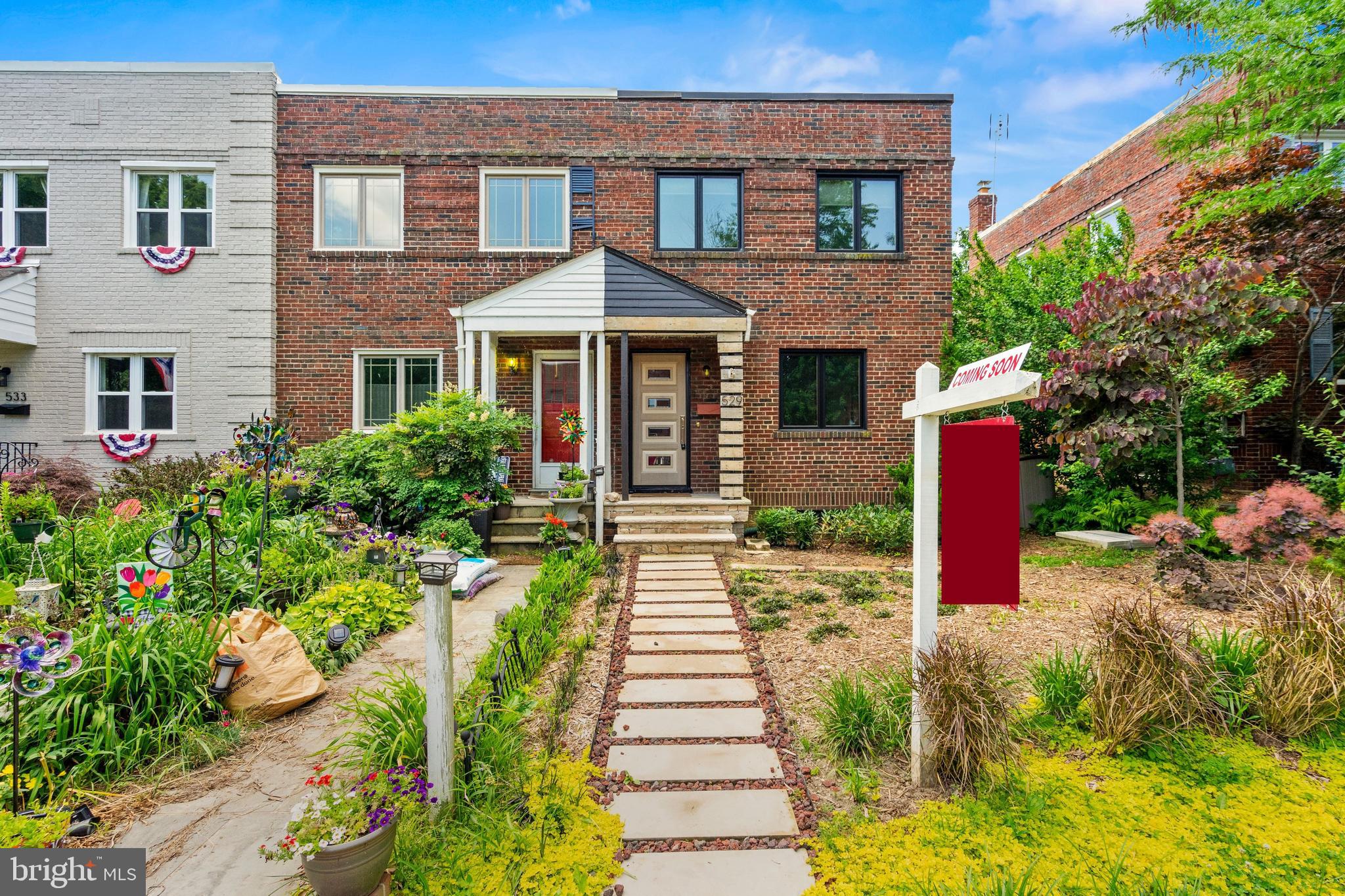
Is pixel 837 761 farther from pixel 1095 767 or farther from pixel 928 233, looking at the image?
pixel 928 233

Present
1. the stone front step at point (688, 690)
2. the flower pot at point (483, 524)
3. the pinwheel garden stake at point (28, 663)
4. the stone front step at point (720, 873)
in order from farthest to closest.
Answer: the flower pot at point (483, 524)
the stone front step at point (688, 690)
the pinwheel garden stake at point (28, 663)
the stone front step at point (720, 873)

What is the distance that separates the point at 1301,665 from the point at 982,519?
2.27 metres

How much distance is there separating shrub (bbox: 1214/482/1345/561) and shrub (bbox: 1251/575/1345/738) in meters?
3.19

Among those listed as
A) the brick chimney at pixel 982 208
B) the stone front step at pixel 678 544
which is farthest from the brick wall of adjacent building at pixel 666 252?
the brick chimney at pixel 982 208

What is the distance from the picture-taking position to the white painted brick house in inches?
385

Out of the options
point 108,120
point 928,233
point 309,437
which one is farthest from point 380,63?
point 928,233

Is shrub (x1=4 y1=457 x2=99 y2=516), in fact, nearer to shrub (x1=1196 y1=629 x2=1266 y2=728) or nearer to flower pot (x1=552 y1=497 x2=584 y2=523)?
flower pot (x1=552 y1=497 x2=584 y2=523)

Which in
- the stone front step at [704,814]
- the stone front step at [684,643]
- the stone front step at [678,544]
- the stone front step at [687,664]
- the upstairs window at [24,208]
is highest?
the upstairs window at [24,208]

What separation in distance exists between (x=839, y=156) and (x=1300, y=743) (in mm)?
9387

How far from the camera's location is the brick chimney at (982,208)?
1792 centimetres

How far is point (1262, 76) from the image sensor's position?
7715 millimetres

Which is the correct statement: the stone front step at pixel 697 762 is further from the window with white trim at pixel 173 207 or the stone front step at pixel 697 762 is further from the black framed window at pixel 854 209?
the window with white trim at pixel 173 207

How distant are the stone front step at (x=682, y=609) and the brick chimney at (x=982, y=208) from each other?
1661 cm

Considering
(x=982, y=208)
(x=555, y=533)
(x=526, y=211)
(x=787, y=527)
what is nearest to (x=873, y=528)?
(x=787, y=527)
